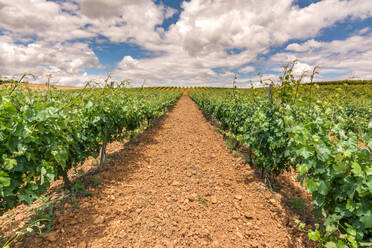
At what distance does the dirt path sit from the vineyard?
0.06ft

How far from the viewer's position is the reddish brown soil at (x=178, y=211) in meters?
2.48

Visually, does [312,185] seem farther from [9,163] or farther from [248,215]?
[9,163]

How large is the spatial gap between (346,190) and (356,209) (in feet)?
0.76

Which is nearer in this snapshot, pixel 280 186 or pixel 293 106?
pixel 293 106

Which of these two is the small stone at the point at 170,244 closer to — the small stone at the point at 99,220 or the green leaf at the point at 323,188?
the small stone at the point at 99,220

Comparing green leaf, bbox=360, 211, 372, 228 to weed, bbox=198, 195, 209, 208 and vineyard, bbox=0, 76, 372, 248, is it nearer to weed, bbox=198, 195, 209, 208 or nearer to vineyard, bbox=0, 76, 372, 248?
vineyard, bbox=0, 76, 372, 248

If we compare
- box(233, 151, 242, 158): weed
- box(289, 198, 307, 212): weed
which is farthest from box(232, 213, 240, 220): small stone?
box(233, 151, 242, 158): weed

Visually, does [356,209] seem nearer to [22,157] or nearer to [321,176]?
[321,176]

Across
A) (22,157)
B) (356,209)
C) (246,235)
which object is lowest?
(246,235)

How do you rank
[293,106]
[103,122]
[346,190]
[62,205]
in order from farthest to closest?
[103,122] → [293,106] → [62,205] → [346,190]

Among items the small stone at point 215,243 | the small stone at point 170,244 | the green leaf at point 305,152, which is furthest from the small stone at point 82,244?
the green leaf at point 305,152

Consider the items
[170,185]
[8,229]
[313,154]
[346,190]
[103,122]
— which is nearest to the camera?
[346,190]

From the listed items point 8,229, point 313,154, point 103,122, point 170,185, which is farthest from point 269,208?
point 8,229

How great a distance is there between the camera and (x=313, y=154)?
1.94 meters
